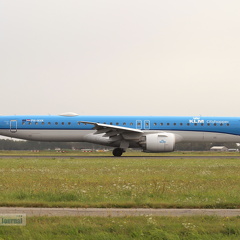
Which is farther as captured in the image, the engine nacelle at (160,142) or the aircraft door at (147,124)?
the aircraft door at (147,124)

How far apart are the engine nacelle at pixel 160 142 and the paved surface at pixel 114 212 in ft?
82.4

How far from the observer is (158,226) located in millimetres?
8055

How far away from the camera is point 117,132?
1411 inches

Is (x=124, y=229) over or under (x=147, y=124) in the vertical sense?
under

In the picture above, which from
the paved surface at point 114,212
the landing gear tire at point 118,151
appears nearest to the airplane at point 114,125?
the landing gear tire at point 118,151

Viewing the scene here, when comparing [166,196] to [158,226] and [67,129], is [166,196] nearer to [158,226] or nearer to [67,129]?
[158,226]

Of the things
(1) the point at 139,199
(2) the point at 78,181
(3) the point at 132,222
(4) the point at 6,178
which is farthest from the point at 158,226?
(4) the point at 6,178

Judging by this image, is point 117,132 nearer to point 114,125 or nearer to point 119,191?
point 114,125

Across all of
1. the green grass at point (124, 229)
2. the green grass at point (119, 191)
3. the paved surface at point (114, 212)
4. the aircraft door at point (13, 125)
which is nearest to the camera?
the green grass at point (124, 229)

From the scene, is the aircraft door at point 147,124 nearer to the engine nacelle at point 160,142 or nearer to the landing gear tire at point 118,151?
the engine nacelle at point 160,142

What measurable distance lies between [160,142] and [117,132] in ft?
11.3

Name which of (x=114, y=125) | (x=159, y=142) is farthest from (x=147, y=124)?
(x=114, y=125)

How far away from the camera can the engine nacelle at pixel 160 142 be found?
116 ft

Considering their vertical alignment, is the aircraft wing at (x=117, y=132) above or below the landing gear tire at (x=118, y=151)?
above
